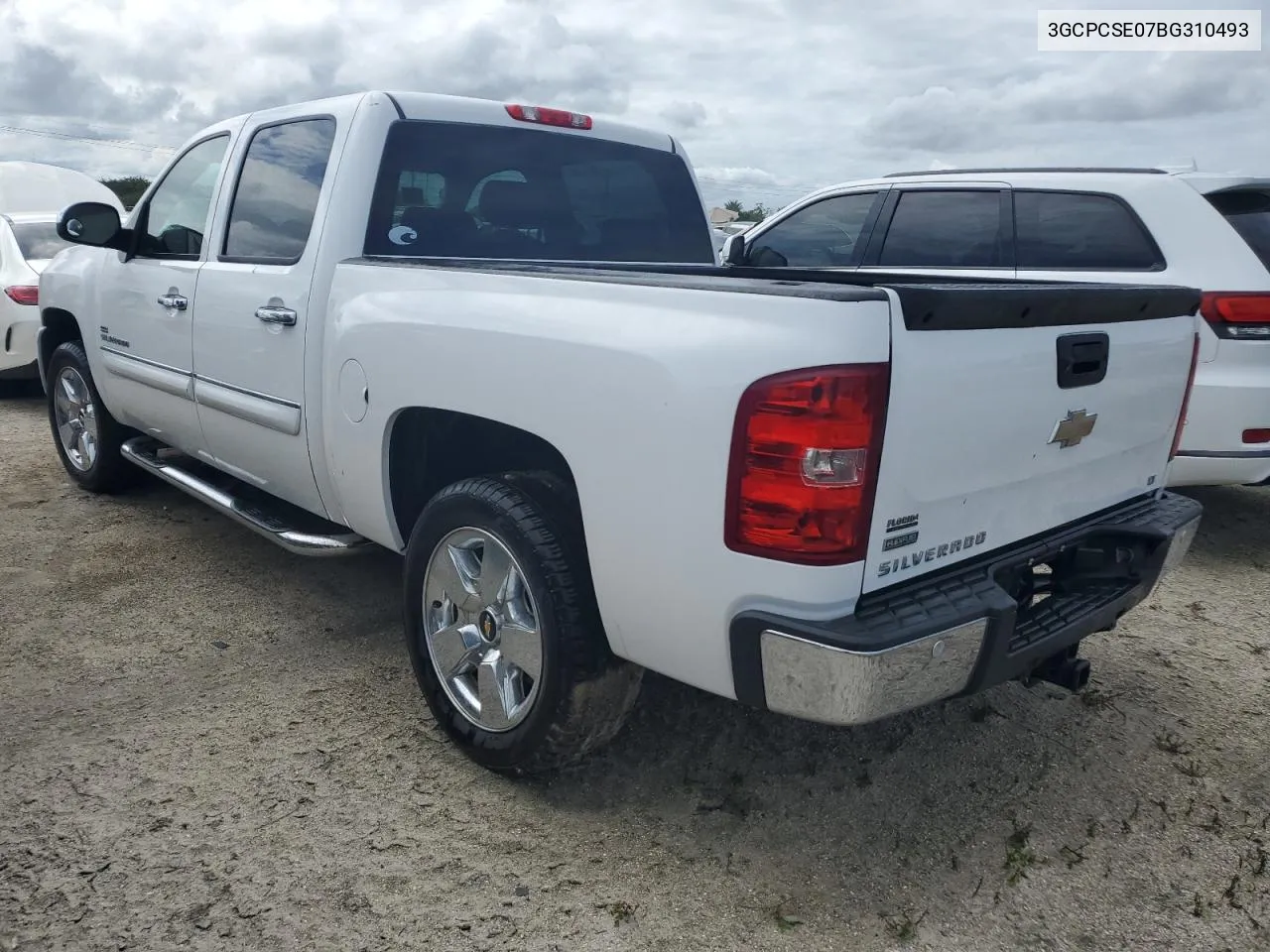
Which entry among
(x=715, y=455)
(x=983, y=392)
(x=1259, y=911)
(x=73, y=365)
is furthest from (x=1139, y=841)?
(x=73, y=365)

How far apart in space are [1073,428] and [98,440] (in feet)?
15.2

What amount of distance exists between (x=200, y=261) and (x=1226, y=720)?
157 inches

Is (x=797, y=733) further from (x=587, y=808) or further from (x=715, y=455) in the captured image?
(x=715, y=455)

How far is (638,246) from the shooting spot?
398cm

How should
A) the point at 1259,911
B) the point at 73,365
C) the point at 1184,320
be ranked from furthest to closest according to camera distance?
the point at 73,365 → the point at 1184,320 → the point at 1259,911

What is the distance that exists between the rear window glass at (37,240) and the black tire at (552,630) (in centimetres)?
712

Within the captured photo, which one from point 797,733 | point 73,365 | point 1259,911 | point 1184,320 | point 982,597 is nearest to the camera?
point 982,597

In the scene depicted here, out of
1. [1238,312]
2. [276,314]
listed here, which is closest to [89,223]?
[276,314]

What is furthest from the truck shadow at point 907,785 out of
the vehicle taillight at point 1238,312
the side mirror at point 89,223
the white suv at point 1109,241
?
the side mirror at point 89,223

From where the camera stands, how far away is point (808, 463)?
77.0 inches

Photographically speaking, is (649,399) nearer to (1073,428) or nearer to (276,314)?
(1073,428)

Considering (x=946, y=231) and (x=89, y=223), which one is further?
(x=946, y=231)

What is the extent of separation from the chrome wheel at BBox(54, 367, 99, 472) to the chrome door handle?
2.27m

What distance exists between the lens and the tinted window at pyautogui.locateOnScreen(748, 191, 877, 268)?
6066 millimetres
